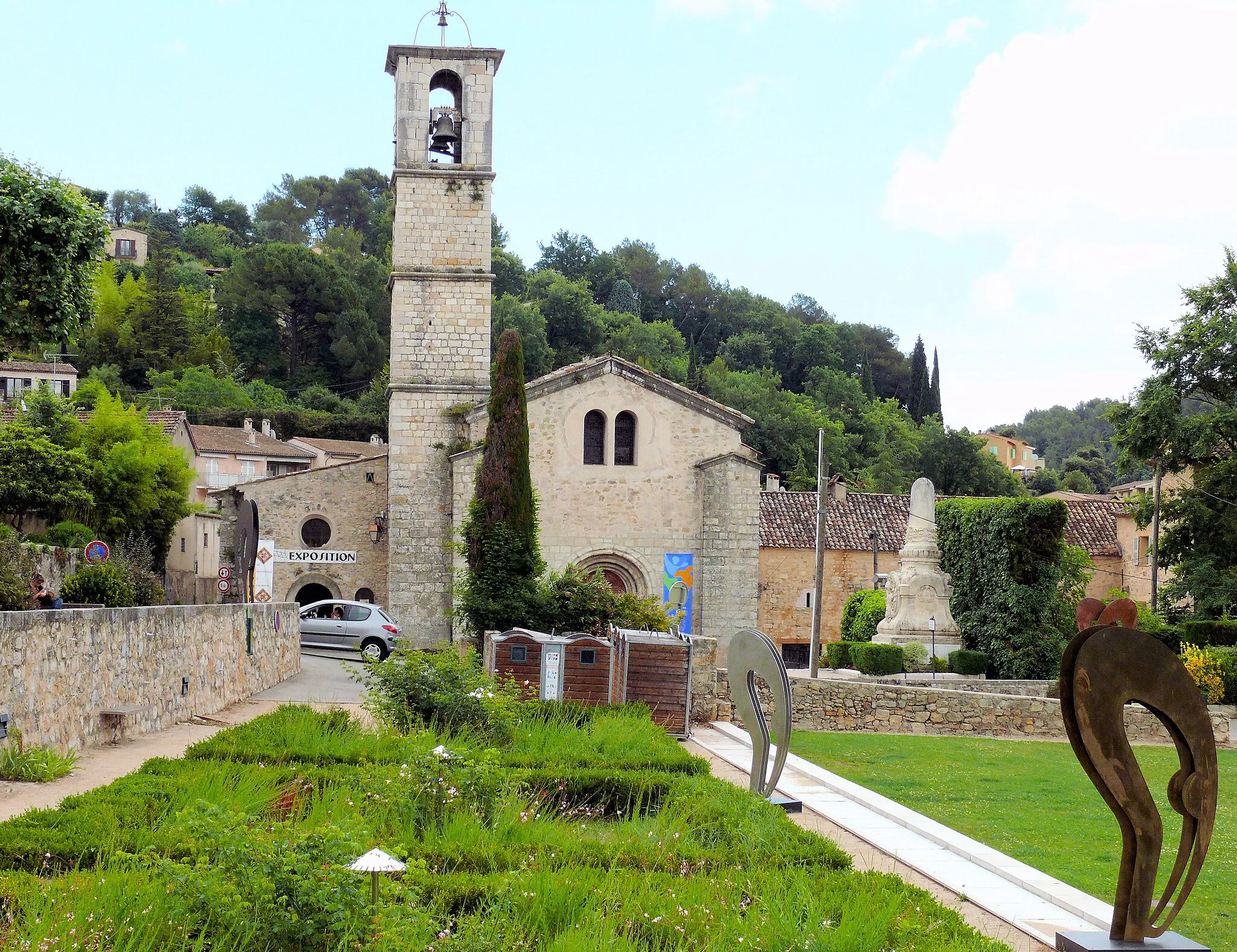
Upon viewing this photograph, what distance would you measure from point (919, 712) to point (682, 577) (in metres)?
10.4

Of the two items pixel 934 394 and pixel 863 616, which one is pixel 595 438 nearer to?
pixel 863 616

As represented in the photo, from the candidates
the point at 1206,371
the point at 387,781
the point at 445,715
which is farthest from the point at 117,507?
the point at 1206,371

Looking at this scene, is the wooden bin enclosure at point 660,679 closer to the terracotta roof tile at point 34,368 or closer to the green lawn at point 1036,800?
the green lawn at point 1036,800

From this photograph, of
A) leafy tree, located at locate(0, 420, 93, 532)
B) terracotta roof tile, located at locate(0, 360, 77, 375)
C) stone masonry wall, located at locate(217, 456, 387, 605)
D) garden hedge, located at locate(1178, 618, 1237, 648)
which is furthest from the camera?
terracotta roof tile, located at locate(0, 360, 77, 375)

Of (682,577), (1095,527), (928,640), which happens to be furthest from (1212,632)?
(1095,527)

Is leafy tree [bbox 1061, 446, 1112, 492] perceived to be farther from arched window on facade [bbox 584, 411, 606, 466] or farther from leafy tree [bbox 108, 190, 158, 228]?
leafy tree [bbox 108, 190, 158, 228]

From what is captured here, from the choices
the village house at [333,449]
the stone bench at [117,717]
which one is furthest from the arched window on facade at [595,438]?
the village house at [333,449]

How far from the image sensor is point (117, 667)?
13484mm

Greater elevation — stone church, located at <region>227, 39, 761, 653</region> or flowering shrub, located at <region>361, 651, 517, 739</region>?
stone church, located at <region>227, 39, 761, 653</region>

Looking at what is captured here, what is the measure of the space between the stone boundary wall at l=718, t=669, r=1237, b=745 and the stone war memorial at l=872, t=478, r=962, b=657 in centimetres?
672

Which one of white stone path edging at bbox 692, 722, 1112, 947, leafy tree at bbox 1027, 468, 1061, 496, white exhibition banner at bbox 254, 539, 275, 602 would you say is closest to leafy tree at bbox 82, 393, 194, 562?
white exhibition banner at bbox 254, 539, 275, 602

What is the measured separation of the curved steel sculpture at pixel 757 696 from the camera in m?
10.9

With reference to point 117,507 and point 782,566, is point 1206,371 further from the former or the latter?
point 117,507

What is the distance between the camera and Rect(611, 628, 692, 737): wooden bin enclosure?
56.2 feet
